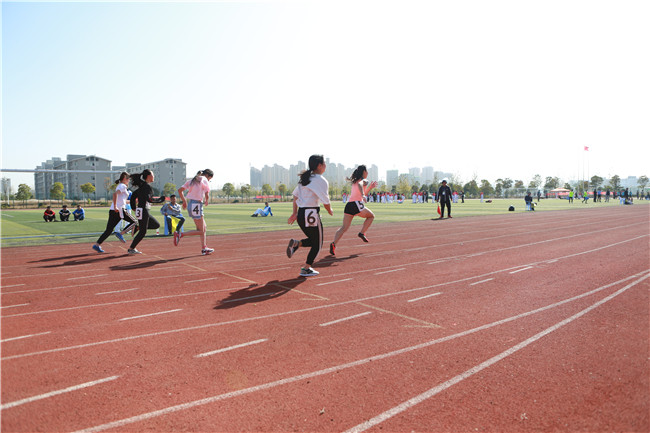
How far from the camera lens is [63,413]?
9.08 feet

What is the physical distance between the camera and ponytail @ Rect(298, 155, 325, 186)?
696 cm

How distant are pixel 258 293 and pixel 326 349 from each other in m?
2.36

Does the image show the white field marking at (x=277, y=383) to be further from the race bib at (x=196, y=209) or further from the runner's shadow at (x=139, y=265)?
the race bib at (x=196, y=209)

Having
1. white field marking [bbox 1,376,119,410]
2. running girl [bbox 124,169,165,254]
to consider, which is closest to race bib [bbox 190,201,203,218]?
running girl [bbox 124,169,165,254]

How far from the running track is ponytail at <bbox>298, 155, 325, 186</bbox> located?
176 centimetres

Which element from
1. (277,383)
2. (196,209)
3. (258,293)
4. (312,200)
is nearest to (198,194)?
(196,209)

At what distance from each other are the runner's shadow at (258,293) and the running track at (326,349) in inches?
1.7

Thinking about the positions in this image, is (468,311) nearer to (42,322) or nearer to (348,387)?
(348,387)

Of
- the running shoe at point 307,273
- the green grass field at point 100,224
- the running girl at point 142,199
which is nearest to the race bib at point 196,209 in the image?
the running girl at point 142,199

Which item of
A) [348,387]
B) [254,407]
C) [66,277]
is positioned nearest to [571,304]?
[348,387]

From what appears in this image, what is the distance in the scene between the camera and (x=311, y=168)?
23.6ft

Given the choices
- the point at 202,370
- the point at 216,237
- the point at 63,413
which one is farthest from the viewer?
the point at 216,237

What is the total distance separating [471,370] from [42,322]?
476 cm

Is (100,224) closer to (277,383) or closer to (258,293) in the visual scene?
(258,293)
